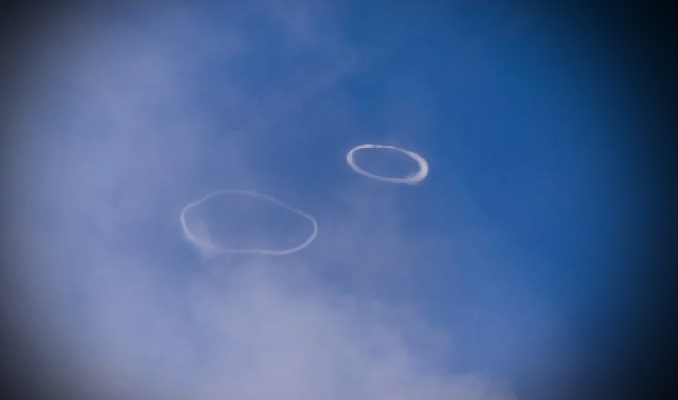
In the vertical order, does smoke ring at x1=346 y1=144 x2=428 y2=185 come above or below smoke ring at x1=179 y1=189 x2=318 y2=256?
above

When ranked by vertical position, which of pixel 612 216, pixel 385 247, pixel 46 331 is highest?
pixel 612 216

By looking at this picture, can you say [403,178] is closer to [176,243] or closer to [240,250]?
[240,250]

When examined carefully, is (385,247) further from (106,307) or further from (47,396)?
(47,396)

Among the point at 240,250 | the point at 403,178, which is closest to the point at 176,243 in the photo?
the point at 240,250

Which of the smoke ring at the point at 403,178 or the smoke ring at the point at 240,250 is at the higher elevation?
the smoke ring at the point at 403,178

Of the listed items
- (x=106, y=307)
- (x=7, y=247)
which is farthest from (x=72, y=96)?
(x=106, y=307)

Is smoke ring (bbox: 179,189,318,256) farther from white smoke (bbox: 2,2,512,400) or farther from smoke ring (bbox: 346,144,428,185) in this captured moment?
smoke ring (bbox: 346,144,428,185)

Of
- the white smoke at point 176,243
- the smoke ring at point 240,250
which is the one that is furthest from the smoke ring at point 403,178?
the smoke ring at point 240,250

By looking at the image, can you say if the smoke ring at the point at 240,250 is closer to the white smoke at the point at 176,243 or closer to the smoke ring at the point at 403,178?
the white smoke at the point at 176,243

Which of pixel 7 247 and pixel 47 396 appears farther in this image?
pixel 47 396

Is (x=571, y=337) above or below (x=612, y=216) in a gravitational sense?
below

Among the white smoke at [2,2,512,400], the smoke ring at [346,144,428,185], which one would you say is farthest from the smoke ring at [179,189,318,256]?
the smoke ring at [346,144,428,185]
